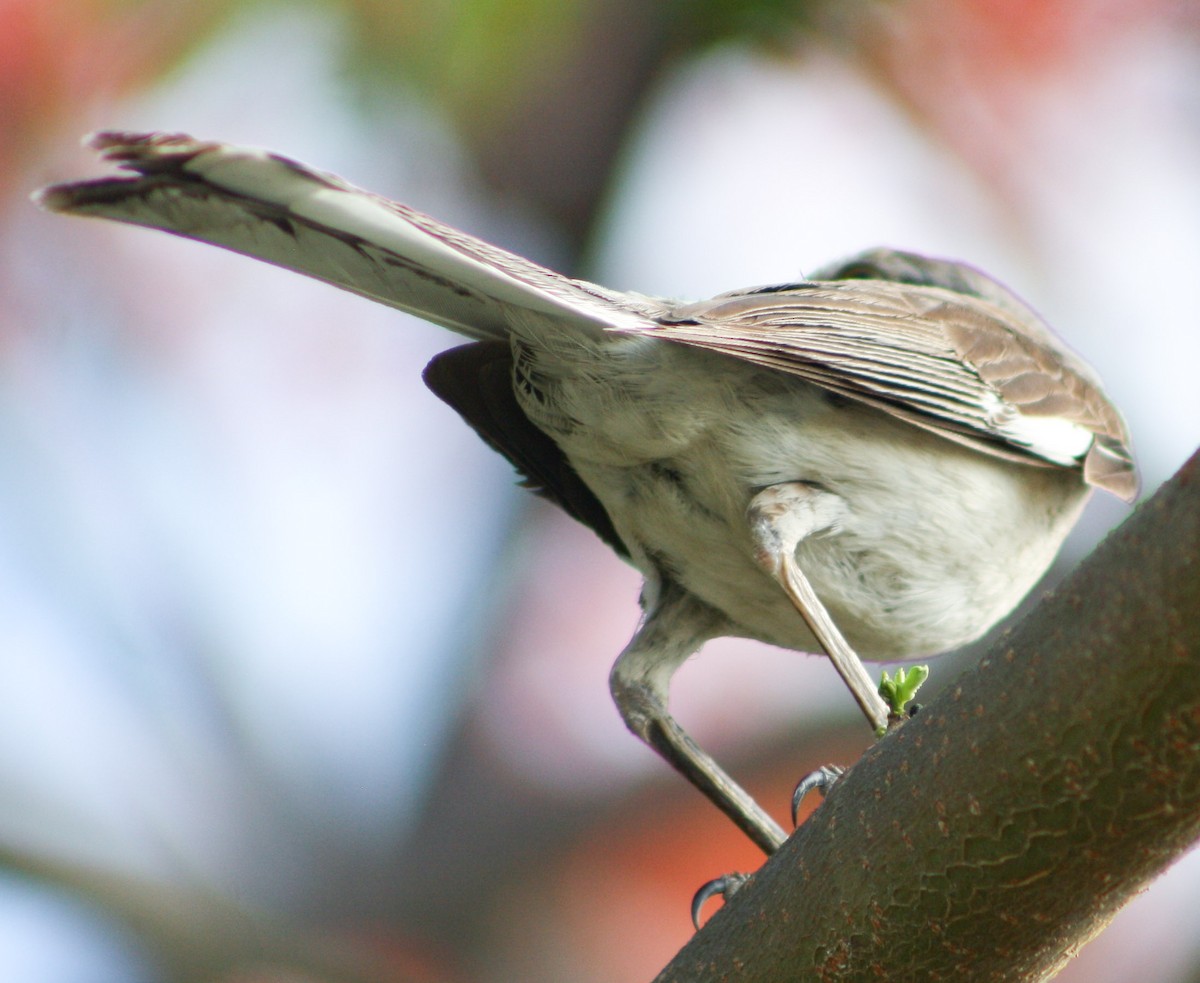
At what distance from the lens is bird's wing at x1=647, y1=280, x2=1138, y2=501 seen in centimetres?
285

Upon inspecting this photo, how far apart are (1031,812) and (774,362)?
1221mm

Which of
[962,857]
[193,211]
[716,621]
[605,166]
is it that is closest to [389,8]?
[605,166]

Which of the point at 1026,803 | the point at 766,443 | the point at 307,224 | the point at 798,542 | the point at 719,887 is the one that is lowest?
the point at 719,887

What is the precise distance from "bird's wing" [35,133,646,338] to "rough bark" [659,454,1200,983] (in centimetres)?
112

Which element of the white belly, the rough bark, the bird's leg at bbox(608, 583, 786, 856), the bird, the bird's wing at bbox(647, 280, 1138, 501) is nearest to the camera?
the rough bark

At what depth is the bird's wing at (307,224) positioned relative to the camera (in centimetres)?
196

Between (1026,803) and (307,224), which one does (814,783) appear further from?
(307,224)

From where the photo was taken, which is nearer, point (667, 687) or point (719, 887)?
point (719, 887)

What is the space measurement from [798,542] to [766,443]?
26 cm

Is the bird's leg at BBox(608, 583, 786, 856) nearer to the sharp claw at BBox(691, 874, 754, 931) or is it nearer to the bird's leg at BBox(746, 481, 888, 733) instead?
the sharp claw at BBox(691, 874, 754, 931)

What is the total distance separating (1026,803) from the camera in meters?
1.86

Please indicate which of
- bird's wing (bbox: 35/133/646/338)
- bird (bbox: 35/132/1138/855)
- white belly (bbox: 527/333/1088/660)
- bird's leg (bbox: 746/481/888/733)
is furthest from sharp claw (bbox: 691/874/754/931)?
bird's wing (bbox: 35/133/646/338)

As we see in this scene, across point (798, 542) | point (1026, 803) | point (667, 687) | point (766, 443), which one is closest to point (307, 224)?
point (766, 443)

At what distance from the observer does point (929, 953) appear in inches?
80.1
